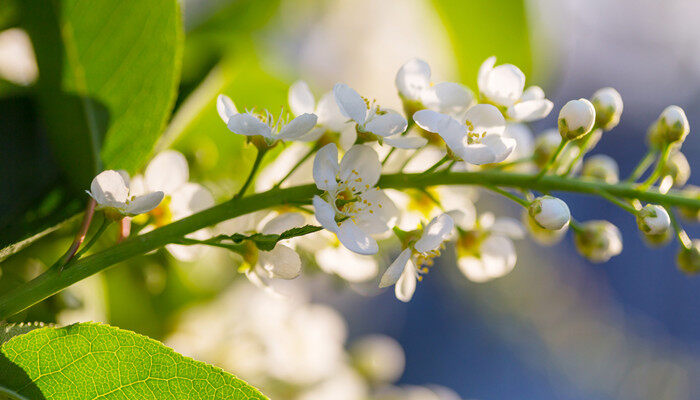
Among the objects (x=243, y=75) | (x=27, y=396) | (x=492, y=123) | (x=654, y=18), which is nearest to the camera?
(x=27, y=396)

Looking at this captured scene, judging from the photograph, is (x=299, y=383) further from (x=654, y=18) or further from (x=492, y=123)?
(x=654, y=18)

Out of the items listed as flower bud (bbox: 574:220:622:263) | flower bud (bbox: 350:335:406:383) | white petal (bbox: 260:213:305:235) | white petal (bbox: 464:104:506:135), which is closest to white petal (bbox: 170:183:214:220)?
white petal (bbox: 260:213:305:235)

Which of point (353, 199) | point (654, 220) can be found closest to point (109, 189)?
point (353, 199)

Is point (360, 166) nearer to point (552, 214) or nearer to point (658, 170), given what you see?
point (552, 214)

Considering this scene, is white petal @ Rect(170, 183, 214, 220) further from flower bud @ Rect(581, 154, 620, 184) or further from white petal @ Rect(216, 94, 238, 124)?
flower bud @ Rect(581, 154, 620, 184)

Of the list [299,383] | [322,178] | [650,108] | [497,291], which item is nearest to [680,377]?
[497,291]

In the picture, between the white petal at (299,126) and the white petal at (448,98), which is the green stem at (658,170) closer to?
the white petal at (448,98)
